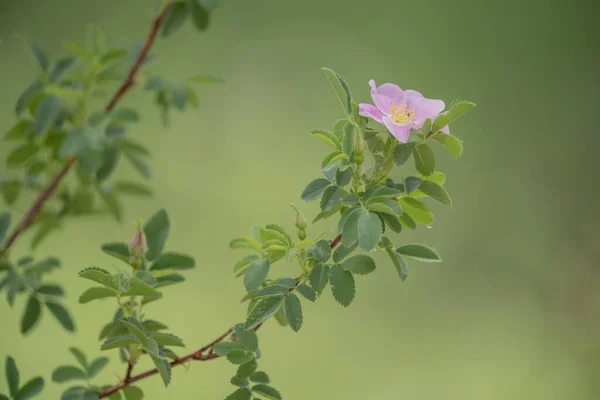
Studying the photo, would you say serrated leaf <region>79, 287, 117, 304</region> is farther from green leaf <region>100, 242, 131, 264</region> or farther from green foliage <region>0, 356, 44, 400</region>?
green foliage <region>0, 356, 44, 400</region>

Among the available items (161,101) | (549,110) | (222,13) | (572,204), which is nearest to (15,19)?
(222,13)

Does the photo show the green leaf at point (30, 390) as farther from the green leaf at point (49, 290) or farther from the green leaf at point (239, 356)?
the green leaf at point (239, 356)

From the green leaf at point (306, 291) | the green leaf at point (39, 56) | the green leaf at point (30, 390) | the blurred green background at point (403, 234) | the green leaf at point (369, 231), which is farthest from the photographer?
the blurred green background at point (403, 234)

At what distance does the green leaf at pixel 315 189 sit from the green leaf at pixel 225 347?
0.19 meters

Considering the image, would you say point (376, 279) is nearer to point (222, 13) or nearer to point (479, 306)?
point (479, 306)

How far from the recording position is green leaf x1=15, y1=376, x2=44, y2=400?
2.73ft

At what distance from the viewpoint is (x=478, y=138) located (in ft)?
6.06

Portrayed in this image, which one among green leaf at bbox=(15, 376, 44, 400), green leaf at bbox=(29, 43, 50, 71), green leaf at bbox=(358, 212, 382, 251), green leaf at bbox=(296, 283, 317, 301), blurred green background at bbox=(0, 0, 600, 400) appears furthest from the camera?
blurred green background at bbox=(0, 0, 600, 400)

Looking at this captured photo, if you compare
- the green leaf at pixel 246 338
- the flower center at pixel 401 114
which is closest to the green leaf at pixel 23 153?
the green leaf at pixel 246 338

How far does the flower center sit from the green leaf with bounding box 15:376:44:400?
0.63 m

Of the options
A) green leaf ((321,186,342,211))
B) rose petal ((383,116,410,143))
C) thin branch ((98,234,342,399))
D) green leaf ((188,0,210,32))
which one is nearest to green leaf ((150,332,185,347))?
thin branch ((98,234,342,399))

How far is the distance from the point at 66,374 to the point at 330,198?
1.79ft

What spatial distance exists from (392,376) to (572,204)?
0.80m

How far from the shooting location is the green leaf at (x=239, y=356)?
2.23 ft
